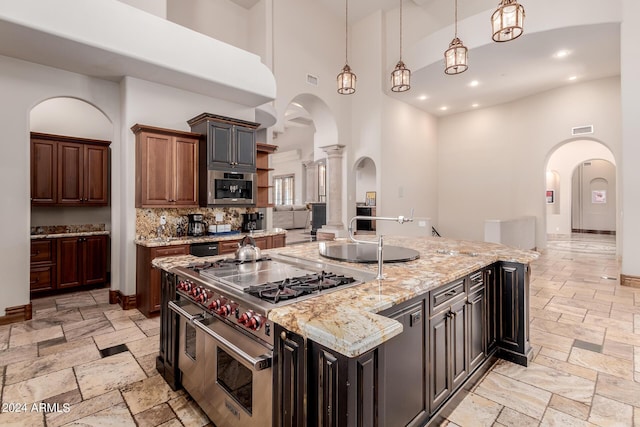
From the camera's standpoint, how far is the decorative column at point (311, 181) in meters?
15.5

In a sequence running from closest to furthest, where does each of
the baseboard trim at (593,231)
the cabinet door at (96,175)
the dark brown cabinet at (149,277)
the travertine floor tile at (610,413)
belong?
the travertine floor tile at (610,413)
the dark brown cabinet at (149,277)
the cabinet door at (96,175)
the baseboard trim at (593,231)

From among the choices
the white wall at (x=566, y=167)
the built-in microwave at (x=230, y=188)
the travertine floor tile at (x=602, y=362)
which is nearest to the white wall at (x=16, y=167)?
the built-in microwave at (x=230, y=188)

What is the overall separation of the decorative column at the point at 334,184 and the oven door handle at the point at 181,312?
6367 millimetres

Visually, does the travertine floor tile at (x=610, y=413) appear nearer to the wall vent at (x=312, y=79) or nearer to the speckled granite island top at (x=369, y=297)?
the speckled granite island top at (x=369, y=297)

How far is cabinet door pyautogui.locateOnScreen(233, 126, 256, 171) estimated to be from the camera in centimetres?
480

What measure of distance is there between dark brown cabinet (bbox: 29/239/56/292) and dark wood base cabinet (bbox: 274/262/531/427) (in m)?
5.02

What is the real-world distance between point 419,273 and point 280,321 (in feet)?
3.41

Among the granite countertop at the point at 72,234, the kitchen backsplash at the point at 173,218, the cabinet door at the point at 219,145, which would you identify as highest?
the cabinet door at the point at 219,145

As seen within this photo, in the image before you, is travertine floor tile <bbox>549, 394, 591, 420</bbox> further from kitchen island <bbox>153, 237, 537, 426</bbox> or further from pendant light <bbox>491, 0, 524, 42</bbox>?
pendant light <bbox>491, 0, 524, 42</bbox>

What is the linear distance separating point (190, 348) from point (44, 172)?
4600 millimetres

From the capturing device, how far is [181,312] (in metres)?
1.93

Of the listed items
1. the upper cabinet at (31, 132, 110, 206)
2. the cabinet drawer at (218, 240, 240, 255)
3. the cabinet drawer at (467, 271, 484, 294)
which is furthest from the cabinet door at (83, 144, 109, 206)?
the cabinet drawer at (467, 271, 484, 294)

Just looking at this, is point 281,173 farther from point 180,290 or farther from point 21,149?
point 180,290

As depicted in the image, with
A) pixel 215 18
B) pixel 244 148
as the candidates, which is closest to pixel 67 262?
pixel 244 148
